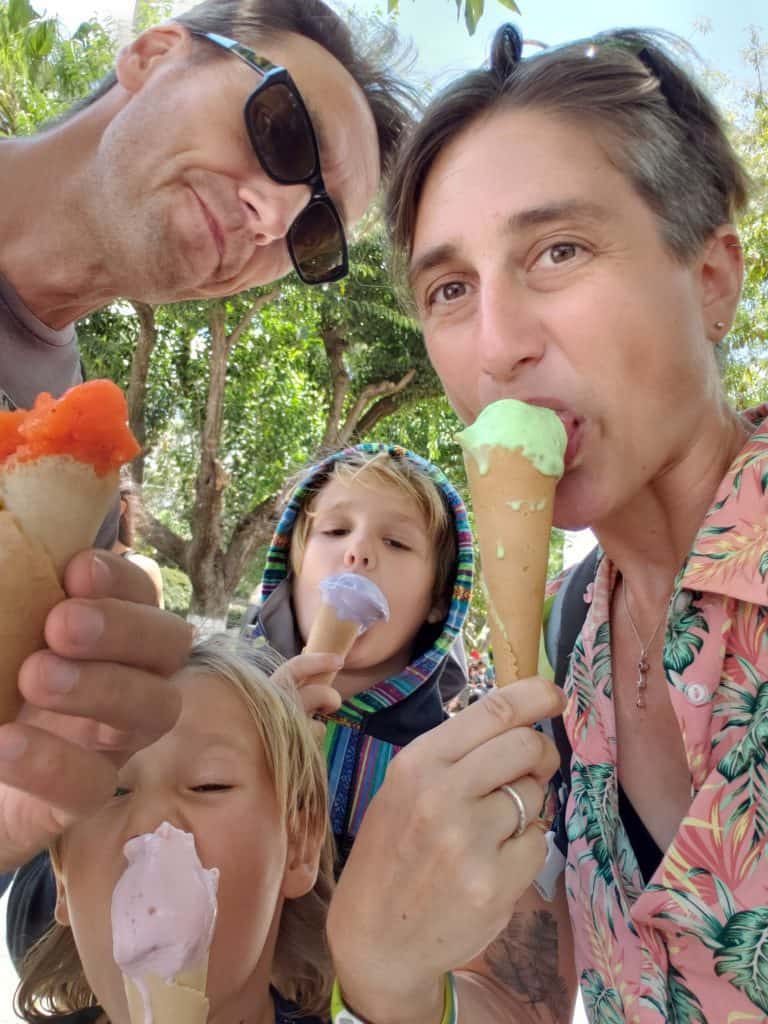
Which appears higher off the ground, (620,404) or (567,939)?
(620,404)

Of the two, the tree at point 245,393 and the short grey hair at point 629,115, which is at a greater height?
the short grey hair at point 629,115

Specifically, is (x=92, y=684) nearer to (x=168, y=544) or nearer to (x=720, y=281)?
(x=720, y=281)

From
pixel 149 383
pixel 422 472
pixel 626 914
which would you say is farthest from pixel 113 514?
pixel 149 383

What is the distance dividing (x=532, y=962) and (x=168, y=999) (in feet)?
2.69

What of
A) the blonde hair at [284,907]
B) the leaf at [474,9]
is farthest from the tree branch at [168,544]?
the blonde hair at [284,907]

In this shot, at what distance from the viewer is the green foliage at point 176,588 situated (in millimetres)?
13512

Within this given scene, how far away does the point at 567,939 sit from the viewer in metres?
1.64

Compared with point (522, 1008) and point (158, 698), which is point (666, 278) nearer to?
point (158, 698)

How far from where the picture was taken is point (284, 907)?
73.5 inches

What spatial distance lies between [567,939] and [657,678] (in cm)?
63

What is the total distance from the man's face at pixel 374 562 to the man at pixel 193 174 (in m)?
0.97

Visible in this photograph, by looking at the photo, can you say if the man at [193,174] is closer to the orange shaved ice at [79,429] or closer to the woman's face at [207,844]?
the woman's face at [207,844]

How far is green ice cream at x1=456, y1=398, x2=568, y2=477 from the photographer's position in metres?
1.24

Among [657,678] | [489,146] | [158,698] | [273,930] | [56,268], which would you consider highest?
[489,146]
